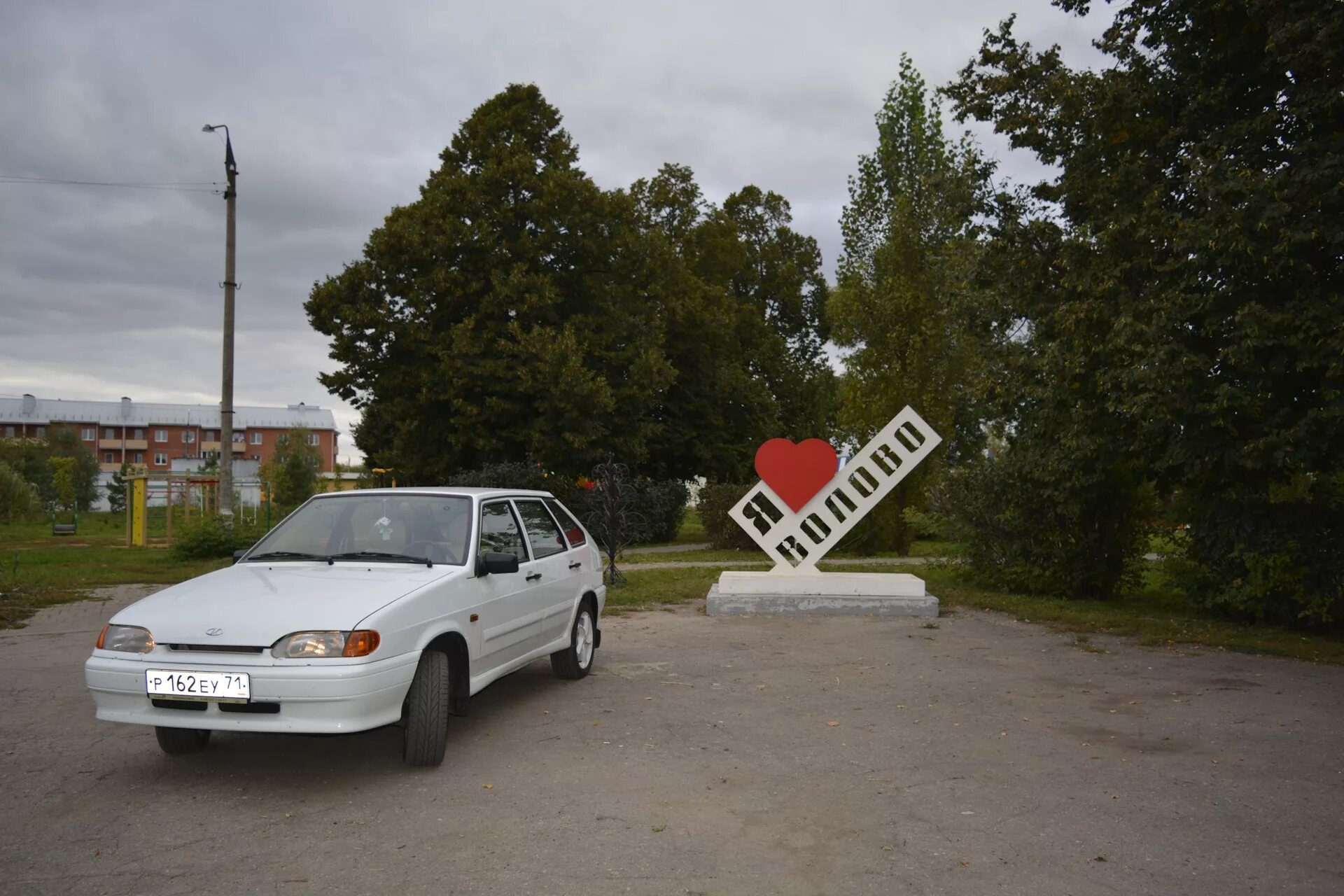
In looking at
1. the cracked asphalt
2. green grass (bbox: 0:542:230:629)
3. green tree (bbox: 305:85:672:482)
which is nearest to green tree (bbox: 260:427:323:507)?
green tree (bbox: 305:85:672:482)

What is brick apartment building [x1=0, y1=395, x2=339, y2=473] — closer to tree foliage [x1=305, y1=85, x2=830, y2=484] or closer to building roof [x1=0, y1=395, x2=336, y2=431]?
building roof [x1=0, y1=395, x2=336, y2=431]

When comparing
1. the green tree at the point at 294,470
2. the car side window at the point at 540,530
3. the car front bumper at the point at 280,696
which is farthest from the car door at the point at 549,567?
the green tree at the point at 294,470

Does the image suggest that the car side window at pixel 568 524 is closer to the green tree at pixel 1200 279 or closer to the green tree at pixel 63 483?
the green tree at pixel 1200 279

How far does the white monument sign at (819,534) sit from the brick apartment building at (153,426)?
86.1 metres

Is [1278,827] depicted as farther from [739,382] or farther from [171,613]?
[739,382]

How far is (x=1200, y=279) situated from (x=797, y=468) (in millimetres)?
5042

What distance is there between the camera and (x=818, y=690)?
8.20 m

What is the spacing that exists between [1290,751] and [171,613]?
6.59 meters

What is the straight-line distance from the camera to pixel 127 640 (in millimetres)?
5469

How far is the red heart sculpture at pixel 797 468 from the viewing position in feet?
43.5

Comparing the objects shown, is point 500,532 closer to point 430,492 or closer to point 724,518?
point 430,492

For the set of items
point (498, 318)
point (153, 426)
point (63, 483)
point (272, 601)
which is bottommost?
point (272, 601)

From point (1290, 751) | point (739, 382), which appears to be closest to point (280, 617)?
point (1290, 751)

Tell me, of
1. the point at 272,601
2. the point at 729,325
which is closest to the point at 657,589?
the point at 272,601
